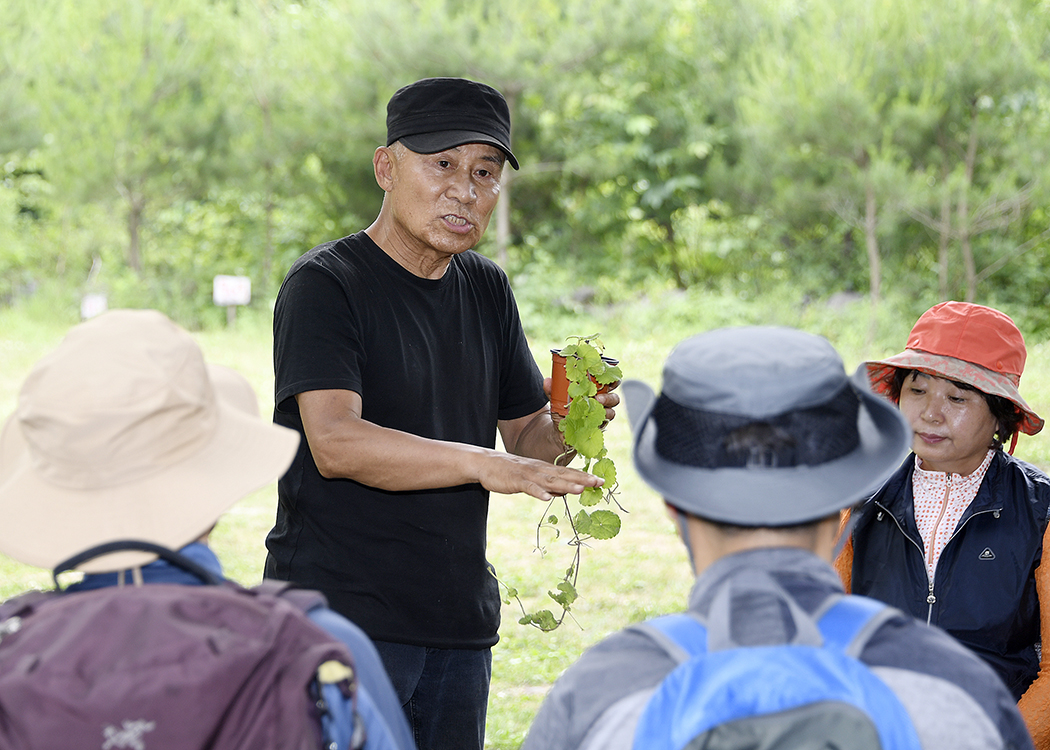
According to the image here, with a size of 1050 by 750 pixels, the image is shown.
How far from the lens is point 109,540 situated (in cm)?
114

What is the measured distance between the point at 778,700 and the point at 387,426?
136 cm

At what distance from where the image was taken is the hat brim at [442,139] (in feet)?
7.58

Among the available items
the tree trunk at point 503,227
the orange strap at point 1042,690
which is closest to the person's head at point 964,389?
the orange strap at point 1042,690

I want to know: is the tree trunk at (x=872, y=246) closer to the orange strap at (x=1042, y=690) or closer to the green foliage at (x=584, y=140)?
the green foliage at (x=584, y=140)

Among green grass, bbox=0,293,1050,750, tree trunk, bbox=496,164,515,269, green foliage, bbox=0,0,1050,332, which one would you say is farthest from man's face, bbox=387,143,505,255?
tree trunk, bbox=496,164,515,269

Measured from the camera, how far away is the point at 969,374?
7.30 feet

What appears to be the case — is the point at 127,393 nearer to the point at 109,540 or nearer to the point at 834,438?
the point at 109,540

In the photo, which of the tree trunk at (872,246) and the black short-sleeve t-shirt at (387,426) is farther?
the tree trunk at (872,246)

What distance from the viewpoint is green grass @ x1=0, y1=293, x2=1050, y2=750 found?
4.55 metres

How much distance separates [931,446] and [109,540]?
1.75m

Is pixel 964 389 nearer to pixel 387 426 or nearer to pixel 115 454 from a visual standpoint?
pixel 387 426

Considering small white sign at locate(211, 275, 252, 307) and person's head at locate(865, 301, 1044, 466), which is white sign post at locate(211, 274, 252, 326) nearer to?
small white sign at locate(211, 275, 252, 307)

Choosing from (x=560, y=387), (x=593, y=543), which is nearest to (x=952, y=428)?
(x=560, y=387)

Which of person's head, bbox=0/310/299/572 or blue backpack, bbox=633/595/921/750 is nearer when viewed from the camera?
blue backpack, bbox=633/595/921/750
